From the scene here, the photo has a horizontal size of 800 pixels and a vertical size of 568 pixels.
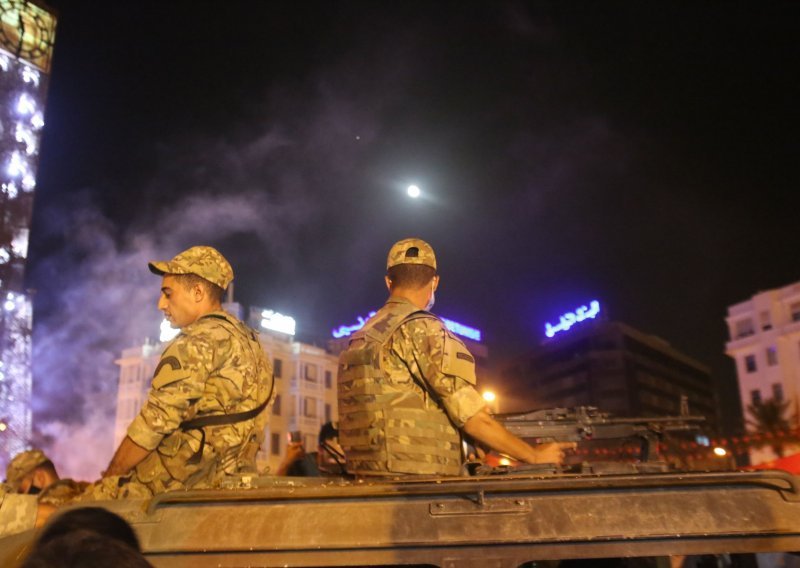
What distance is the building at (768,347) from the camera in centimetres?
6100

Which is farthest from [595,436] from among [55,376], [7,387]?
[55,376]

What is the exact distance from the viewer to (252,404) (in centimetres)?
423

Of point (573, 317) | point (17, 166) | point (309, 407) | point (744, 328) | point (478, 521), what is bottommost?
point (478, 521)

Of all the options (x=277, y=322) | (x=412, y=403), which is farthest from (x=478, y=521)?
(x=277, y=322)

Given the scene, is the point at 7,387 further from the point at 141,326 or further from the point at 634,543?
the point at 634,543

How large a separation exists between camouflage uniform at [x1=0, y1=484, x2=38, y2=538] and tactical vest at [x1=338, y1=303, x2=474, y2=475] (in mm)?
1678

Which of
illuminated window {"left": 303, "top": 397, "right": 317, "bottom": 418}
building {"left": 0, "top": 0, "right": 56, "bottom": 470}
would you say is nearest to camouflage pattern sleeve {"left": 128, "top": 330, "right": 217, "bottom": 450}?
building {"left": 0, "top": 0, "right": 56, "bottom": 470}

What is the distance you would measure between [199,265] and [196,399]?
38.0 inches

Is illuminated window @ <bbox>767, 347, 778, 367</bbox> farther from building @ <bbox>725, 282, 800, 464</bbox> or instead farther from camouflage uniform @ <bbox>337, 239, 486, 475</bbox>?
camouflage uniform @ <bbox>337, 239, 486, 475</bbox>

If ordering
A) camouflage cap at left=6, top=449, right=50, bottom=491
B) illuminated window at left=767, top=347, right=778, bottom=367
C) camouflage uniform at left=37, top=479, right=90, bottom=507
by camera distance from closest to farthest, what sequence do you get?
1. camouflage uniform at left=37, top=479, right=90, bottom=507
2. camouflage cap at left=6, top=449, right=50, bottom=491
3. illuminated window at left=767, top=347, right=778, bottom=367

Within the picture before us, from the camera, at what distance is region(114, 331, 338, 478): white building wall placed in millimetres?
52719

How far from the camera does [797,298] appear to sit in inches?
2438

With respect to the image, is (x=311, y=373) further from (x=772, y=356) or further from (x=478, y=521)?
(x=478, y=521)

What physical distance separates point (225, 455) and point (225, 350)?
24.1 inches
